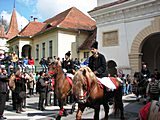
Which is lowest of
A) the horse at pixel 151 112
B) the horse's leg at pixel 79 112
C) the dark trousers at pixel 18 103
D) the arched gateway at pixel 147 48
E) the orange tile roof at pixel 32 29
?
the dark trousers at pixel 18 103

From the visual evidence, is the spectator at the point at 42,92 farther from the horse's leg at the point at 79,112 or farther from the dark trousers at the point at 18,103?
the horse's leg at the point at 79,112

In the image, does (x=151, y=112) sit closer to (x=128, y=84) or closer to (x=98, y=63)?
(x=98, y=63)

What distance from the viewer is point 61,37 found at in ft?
91.8

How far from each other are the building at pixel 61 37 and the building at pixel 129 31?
837cm

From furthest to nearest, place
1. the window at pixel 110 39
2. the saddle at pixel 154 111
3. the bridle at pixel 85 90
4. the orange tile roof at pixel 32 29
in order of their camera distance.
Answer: the orange tile roof at pixel 32 29 → the window at pixel 110 39 → the bridle at pixel 85 90 → the saddle at pixel 154 111

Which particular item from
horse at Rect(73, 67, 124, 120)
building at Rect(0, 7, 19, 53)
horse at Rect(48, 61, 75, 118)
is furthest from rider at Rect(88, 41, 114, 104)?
building at Rect(0, 7, 19, 53)

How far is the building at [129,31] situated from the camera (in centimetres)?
1639

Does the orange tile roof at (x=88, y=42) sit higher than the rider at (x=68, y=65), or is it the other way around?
the orange tile roof at (x=88, y=42)

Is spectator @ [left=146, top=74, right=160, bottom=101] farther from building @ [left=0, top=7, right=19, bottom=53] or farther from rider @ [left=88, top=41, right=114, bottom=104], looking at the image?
building @ [left=0, top=7, right=19, bottom=53]

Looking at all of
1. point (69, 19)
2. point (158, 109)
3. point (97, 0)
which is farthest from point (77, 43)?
point (158, 109)

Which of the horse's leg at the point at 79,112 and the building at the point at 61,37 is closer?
the horse's leg at the point at 79,112

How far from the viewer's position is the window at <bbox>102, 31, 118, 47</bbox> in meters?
18.7

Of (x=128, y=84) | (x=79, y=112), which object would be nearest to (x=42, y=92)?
(x=79, y=112)

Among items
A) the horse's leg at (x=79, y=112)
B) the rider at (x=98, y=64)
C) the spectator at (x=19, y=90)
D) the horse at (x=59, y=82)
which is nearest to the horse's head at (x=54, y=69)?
the horse at (x=59, y=82)
